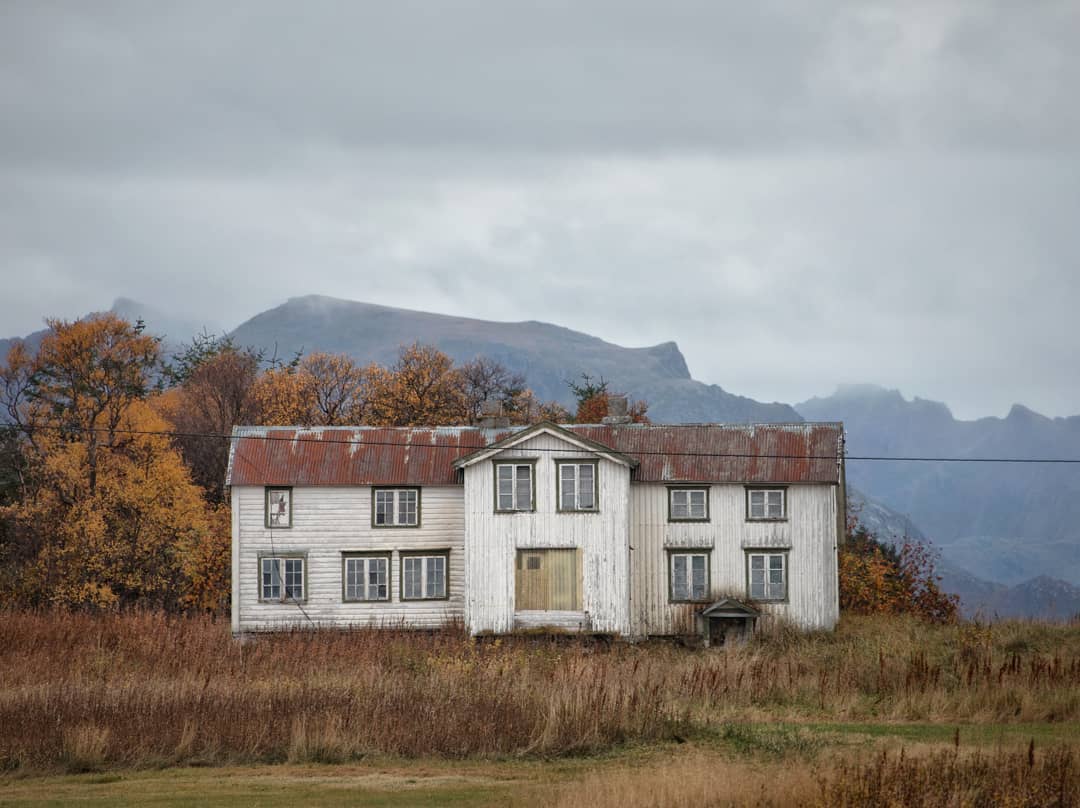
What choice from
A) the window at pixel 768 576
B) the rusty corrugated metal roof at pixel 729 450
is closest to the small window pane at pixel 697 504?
the rusty corrugated metal roof at pixel 729 450

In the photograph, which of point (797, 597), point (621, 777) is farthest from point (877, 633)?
point (621, 777)

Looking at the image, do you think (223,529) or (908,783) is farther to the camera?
(223,529)

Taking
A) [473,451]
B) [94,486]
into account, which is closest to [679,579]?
[473,451]

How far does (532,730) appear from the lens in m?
19.8

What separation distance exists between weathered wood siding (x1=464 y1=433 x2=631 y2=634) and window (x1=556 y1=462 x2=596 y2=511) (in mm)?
→ 203

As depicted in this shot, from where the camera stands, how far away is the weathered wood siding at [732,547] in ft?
140

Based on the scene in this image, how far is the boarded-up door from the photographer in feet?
136

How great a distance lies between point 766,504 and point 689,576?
345 centimetres

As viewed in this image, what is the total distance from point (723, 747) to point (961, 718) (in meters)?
5.37

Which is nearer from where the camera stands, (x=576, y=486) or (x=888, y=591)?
(x=576, y=486)

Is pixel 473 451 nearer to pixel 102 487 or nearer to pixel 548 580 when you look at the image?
pixel 548 580

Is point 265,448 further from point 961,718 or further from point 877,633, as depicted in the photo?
point 961,718

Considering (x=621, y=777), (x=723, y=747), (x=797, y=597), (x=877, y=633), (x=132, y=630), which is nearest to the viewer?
(x=621, y=777)

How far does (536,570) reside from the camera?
4159 cm
